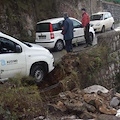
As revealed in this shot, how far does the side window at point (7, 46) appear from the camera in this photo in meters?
7.52

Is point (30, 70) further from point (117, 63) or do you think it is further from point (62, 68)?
point (117, 63)

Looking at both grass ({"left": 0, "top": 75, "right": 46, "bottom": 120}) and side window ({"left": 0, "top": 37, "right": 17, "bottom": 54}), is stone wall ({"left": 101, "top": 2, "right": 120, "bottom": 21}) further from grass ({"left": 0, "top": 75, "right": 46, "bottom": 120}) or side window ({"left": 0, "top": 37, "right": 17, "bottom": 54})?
grass ({"left": 0, "top": 75, "right": 46, "bottom": 120})

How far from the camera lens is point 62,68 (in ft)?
29.9

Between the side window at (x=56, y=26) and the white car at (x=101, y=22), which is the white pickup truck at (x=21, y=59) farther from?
the white car at (x=101, y=22)

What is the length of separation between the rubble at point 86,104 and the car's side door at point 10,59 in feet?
5.26

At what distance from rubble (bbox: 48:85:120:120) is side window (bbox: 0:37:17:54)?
80.3 inches

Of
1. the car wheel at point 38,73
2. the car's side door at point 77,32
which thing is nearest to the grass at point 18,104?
the car wheel at point 38,73

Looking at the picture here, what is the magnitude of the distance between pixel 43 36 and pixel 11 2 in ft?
14.8

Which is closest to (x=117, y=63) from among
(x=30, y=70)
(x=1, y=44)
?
(x=30, y=70)

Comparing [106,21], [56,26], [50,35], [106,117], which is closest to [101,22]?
[106,21]

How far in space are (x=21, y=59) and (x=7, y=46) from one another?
582 mm

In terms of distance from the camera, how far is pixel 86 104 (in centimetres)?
694

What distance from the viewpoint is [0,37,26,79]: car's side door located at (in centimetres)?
738

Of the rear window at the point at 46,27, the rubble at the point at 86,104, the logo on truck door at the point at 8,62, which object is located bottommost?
the rubble at the point at 86,104
